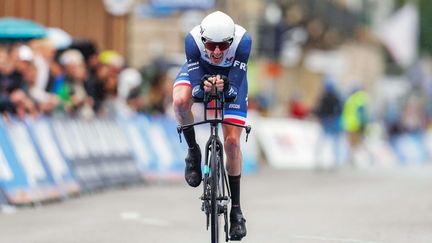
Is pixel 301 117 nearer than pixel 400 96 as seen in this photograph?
Yes

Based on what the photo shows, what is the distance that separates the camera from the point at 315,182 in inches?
922

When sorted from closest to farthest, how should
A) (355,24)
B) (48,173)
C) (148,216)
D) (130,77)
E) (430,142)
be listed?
(148,216) → (48,173) → (130,77) → (430,142) → (355,24)

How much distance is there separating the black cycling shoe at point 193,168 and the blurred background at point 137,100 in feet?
17.5

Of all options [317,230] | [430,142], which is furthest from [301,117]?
[317,230]

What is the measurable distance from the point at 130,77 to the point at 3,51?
4.96m

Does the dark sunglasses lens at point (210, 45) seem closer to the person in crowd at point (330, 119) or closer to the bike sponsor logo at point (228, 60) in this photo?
the bike sponsor logo at point (228, 60)

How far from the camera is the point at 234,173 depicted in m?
10.9

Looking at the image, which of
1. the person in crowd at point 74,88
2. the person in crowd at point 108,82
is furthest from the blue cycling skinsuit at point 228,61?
the person in crowd at point 108,82

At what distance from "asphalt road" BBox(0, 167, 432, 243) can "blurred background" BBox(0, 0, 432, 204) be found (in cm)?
59

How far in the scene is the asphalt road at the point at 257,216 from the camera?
41.2ft

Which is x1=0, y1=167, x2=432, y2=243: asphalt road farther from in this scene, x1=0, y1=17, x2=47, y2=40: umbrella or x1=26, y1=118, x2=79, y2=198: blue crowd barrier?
x1=0, y1=17, x2=47, y2=40: umbrella

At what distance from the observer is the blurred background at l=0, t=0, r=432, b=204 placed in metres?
17.0

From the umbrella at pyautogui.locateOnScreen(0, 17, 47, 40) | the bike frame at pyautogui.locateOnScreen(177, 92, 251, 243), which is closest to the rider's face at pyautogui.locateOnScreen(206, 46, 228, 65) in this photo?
the bike frame at pyautogui.locateOnScreen(177, 92, 251, 243)

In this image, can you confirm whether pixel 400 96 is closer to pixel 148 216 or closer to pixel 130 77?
pixel 130 77
